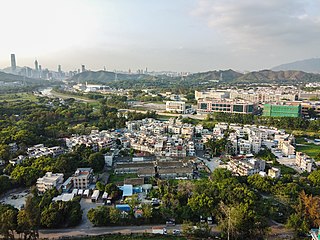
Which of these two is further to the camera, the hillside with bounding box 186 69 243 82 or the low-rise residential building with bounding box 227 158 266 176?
the hillside with bounding box 186 69 243 82

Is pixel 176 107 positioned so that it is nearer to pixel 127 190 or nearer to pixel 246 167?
pixel 246 167

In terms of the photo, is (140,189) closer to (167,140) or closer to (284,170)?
(167,140)

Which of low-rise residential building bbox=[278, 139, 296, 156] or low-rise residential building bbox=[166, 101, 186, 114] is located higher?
low-rise residential building bbox=[166, 101, 186, 114]

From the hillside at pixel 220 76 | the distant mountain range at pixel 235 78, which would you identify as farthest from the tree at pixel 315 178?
the hillside at pixel 220 76

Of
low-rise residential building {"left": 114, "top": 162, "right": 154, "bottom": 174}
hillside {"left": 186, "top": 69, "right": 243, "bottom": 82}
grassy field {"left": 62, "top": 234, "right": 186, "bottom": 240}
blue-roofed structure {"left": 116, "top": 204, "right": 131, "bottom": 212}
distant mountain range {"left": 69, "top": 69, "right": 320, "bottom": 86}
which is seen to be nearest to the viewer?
grassy field {"left": 62, "top": 234, "right": 186, "bottom": 240}

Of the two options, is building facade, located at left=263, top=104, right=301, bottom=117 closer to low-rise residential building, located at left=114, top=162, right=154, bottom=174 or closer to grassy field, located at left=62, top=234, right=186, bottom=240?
low-rise residential building, located at left=114, top=162, right=154, bottom=174

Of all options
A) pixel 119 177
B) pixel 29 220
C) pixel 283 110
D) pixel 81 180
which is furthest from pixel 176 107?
pixel 29 220

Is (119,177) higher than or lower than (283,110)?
lower

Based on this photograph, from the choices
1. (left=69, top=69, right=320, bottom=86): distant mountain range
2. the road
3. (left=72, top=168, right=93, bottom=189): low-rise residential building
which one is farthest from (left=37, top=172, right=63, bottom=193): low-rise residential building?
(left=69, top=69, right=320, bottom=86): distant mountain range

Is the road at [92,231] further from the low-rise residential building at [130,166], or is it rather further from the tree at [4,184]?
the low-rise residential building at [130,166]
